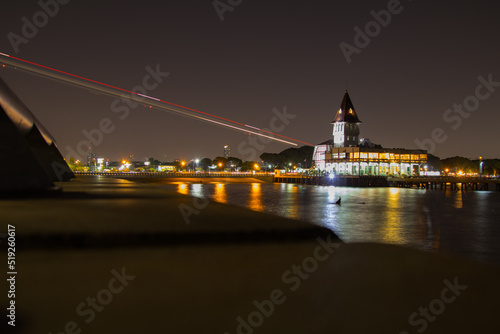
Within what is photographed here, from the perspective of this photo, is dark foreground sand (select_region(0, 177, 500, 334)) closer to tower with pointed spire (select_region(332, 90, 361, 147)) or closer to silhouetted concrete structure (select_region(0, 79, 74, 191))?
silhouetted concrete structure (select_region(0, 79, 74, 191))

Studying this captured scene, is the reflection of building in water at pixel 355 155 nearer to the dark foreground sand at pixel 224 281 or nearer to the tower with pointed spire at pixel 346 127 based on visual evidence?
the tower with pointed spire at pixel 346 127

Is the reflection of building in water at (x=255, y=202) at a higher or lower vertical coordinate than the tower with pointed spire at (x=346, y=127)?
lower

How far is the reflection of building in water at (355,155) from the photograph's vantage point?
329 ft

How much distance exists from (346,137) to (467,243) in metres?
92.4

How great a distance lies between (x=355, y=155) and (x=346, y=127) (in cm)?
1042

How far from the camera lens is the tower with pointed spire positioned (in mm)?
107250

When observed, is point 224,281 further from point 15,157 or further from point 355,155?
point 355,155

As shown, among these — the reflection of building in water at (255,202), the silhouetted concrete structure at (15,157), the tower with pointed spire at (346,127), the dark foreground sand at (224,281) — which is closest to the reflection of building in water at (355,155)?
the tower with pointed spire at (346,127)

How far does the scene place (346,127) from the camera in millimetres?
107250

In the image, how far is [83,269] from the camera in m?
8.35

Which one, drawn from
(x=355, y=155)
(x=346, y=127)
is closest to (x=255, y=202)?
(x=355, y=155)

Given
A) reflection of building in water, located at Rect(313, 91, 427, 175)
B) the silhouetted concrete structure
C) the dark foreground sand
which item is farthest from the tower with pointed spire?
the dark foreground sand

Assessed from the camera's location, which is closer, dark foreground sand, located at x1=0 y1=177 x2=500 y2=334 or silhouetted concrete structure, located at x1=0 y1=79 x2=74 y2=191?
dark foreground sand, located at x1=0 y1=177 x2=500 y2=334

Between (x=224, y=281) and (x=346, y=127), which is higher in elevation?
(x=346, y=127)
